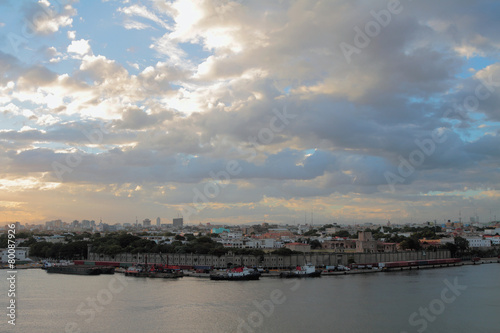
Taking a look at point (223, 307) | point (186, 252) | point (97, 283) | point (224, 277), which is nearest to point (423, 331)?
point (223, 307)

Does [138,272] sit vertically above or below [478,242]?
above

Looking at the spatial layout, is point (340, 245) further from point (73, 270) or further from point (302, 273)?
point (73, 270)

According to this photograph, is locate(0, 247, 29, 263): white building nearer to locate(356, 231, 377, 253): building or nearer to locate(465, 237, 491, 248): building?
locate(356, 231, 377, 253): building

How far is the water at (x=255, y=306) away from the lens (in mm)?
14719

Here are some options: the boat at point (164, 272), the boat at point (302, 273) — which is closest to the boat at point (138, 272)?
the boat at point (164, 272)

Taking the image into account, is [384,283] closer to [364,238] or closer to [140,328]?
[140,328]

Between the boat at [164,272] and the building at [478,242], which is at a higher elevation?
the boat at [164,272]

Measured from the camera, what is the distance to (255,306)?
17.5 meters

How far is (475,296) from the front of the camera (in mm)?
20266

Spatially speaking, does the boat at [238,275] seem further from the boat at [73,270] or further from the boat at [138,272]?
the boat at [73,270]

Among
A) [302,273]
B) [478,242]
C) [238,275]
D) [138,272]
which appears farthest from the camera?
[478,242]

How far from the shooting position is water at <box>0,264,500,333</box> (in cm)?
1472

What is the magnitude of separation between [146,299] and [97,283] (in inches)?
297

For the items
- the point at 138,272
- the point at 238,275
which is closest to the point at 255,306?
the point at 238,275
